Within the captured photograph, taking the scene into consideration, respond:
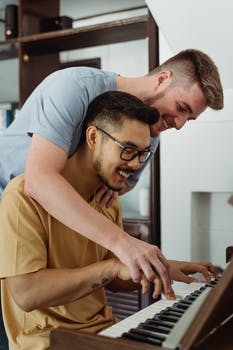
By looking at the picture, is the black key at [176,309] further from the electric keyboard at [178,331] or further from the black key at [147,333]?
the black key at [147,333]

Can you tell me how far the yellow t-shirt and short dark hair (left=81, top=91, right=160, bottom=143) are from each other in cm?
28

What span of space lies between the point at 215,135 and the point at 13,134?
1.01 meters

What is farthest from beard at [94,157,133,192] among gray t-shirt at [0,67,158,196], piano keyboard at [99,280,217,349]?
piano keyboard at [99,280,217,349]

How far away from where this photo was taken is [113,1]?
9.40ft

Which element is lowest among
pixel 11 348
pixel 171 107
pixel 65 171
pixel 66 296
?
pixel 11 348

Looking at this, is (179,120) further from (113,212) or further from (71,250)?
(71,250)

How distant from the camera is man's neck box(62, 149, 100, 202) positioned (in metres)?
1.45

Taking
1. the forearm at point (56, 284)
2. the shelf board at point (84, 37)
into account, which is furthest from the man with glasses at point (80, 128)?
the shelf board at point (84, 37)

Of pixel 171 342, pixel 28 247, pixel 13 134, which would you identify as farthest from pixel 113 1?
pixel 171 342

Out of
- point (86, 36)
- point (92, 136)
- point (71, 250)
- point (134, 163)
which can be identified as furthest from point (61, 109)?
point (86, 36)

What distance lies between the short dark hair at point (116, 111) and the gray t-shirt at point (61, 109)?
0.05 meters

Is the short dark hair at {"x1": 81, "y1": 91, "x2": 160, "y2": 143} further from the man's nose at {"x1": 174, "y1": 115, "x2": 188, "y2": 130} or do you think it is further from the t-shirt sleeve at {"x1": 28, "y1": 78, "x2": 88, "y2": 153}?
the man's nose at {"x1": 174, "y1": 115, "x2": 188, "y2": 130}

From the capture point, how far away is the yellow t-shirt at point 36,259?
4.08 feet

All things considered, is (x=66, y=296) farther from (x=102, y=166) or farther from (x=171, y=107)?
(x=171, y=107)
